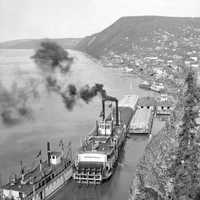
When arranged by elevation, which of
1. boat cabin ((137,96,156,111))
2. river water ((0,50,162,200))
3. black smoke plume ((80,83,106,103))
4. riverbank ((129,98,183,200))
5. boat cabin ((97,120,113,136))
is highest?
riverbank ((129,98,183,200))

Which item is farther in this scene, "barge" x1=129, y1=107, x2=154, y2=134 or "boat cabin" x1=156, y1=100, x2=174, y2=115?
"boat cabin" x1=156, y1=100, x2=174, y2=115

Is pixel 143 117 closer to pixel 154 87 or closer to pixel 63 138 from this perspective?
pixel 63 138

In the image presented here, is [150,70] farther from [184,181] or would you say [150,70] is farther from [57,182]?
[184,181]

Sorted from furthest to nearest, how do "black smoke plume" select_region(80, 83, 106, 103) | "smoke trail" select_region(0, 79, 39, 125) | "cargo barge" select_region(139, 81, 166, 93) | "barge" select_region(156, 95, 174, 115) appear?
"cargo barge" select_region(139, 81, 166, 93), "barge" select_region(156, 95, 174, 115), "smoke trail" select_region(0, 79, 39, 125), "black smoke plume" select_region(80, 83, 106, 103)

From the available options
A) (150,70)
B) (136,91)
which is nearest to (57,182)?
(136,91)

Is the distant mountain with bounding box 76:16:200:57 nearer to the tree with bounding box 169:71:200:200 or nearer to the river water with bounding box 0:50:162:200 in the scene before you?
the river water with bounding box 0:50:162:200

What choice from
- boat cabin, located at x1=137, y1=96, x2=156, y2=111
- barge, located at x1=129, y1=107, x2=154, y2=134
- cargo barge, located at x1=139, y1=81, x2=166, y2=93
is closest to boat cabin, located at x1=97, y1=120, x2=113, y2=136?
barge, located at x1=129, y1=107, x2=154, y2=134
